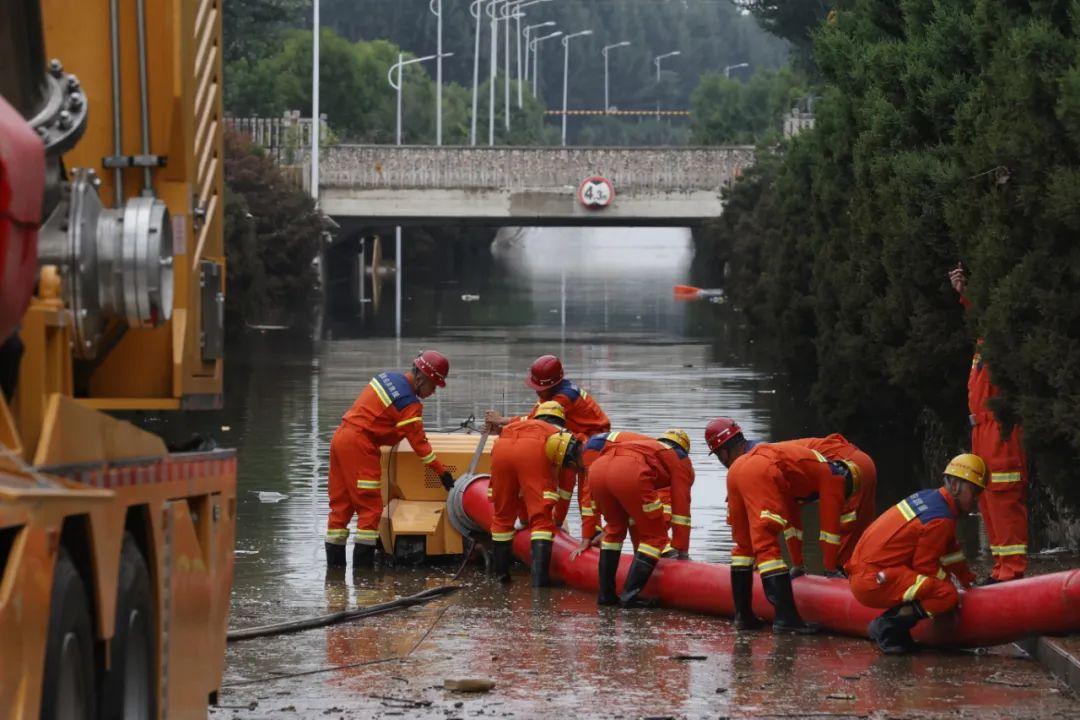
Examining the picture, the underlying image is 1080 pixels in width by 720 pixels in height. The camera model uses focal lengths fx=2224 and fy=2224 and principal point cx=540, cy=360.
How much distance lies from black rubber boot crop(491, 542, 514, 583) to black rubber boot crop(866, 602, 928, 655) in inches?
143

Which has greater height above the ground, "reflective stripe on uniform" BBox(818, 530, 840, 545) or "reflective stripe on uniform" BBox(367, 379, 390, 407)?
"reflective stripe on uniform" BBox(367, 379, 390, 407)

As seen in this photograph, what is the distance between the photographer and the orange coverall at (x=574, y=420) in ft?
49.6

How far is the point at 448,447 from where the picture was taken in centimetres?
1608

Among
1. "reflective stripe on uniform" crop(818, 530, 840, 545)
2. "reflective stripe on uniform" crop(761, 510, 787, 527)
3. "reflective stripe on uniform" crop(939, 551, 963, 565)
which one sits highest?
"reflective stripe on uniform" crop(761, 510, 787, 527)

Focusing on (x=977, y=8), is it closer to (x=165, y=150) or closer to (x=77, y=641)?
(x=165, y=150)

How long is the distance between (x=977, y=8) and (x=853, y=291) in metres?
5.94

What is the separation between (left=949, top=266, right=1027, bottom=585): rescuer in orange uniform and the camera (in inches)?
505

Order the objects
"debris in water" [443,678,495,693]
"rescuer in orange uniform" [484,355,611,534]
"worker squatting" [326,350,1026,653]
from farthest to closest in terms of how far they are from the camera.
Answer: "rescuer in orange uniform" [484,355,611,534], "worker squatting" [326,350,1026,653], "debris in water" [443,678,495,693]

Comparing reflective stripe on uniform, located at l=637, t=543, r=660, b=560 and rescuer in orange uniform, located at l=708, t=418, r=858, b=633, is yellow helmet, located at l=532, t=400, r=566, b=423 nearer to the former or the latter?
reflective stripe on uniform, located at l=637, t=543, r=660, b=560

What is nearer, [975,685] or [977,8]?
[975,685]

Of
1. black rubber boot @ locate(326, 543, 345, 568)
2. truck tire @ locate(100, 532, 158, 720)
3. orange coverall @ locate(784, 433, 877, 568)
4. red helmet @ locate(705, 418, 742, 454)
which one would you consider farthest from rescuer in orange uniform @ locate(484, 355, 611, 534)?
truck tire @ locate(100, 532, 158, 720)

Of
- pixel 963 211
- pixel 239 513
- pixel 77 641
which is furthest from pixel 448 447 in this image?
pixel 77 641

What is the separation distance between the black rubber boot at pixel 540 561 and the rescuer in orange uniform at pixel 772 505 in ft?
6.35

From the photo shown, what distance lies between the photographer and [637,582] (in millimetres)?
13461
